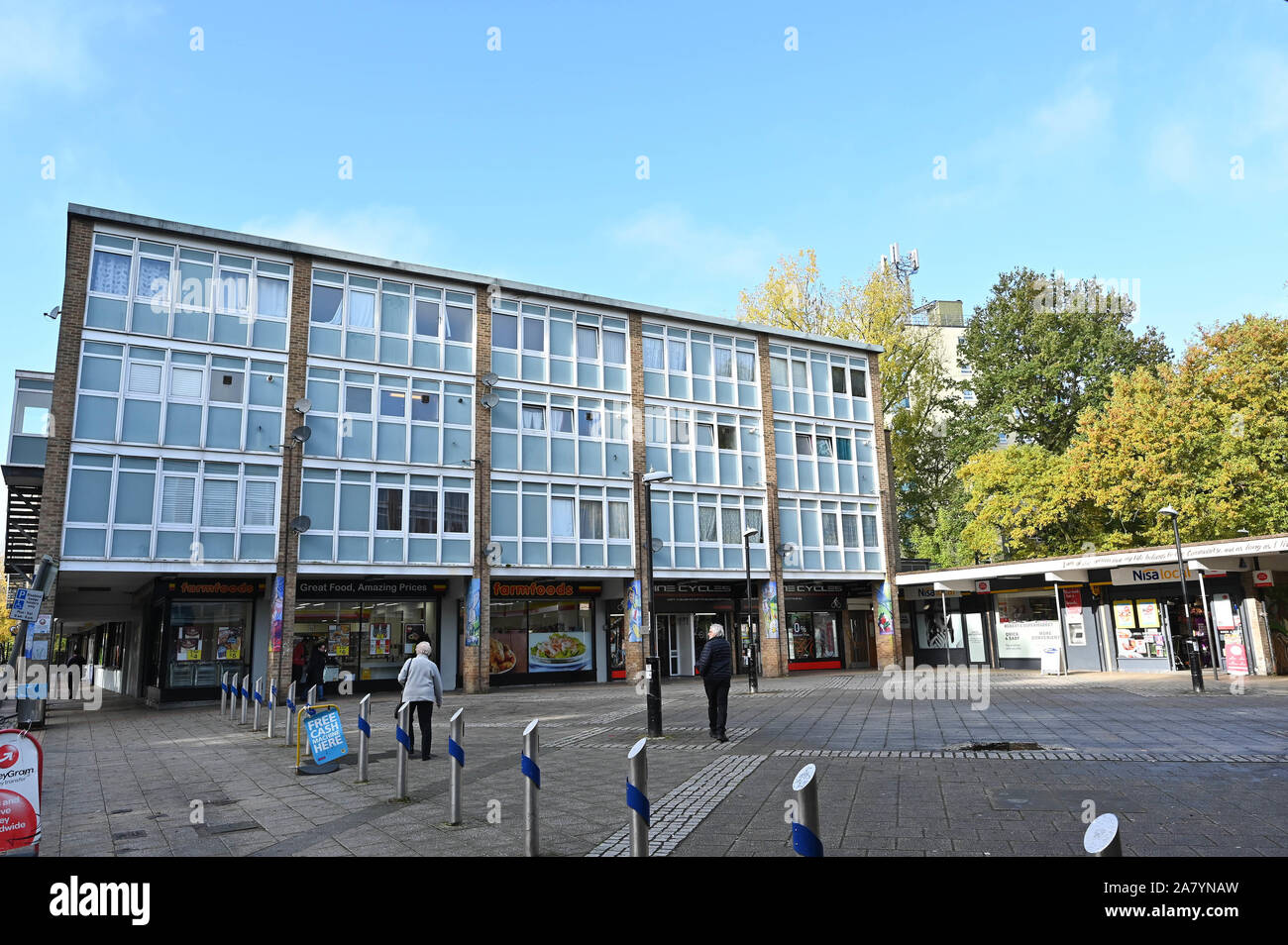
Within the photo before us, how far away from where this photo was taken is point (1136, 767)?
9352mm

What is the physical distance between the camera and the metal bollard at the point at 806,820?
3414 millimetres

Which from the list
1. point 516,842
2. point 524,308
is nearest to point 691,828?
point 516,842

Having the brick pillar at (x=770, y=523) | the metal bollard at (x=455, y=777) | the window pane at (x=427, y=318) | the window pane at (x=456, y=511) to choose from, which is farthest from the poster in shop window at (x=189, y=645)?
the metal bollard at (x=455, y=777)

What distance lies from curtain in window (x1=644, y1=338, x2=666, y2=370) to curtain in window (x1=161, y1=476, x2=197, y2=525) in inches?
604

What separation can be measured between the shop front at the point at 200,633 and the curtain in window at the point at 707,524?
1457cm

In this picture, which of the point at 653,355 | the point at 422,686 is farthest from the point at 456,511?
the point at 422,686

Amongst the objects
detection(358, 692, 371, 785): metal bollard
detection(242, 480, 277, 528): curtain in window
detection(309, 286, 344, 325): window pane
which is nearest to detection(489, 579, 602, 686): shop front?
detection(242, 480, 277, 528): curtain in window

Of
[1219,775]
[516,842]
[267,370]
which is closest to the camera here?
[516,842]

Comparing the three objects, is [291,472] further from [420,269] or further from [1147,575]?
[1147,575]

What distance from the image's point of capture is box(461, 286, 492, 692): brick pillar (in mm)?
26375

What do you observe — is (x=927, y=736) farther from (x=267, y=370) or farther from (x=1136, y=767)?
(x=267, y=370)

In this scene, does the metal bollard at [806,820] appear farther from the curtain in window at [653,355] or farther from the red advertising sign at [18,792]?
the curtain in window at [653,355]

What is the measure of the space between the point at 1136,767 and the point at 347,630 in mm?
22744

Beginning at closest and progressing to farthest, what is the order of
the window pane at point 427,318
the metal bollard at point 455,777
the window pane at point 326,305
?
the metal bollard at point 455,777 → the window pane at point 326,305 → the window pane at point 427,318
